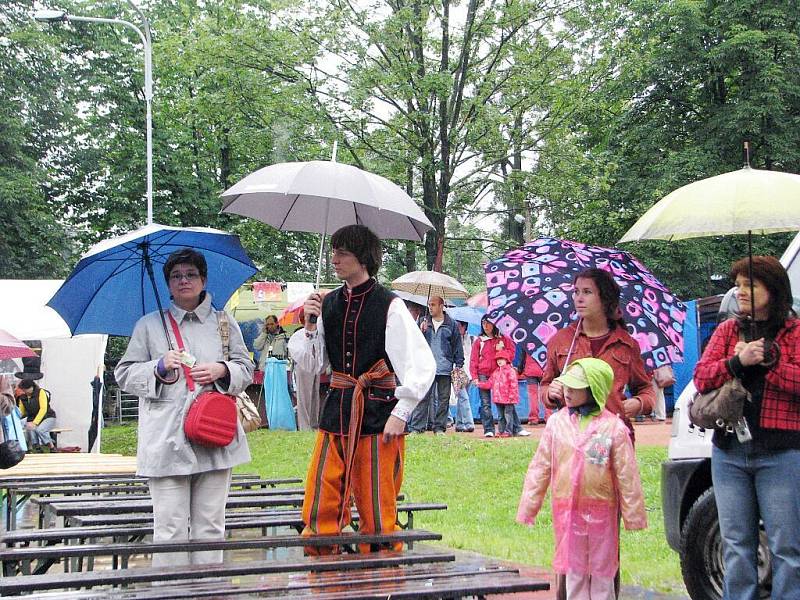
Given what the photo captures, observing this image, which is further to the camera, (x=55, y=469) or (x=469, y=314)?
(x=469, y=314)

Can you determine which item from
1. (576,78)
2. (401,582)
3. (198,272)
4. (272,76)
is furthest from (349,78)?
(401,582)

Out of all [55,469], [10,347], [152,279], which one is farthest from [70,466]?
[152,279]

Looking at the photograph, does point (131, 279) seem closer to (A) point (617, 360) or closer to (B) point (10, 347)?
(B) point (10, 347)

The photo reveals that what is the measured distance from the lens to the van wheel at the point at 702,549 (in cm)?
578

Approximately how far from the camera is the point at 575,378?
527 centimetres

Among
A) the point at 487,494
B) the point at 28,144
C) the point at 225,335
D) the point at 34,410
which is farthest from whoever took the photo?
the point at 28,144

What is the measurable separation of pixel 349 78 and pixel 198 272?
1733 centimetres

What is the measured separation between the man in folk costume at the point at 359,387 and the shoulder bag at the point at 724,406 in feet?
4.18

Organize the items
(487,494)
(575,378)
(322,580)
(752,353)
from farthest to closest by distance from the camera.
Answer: (487,494)
(575,378)
(752,353)
(322,580)

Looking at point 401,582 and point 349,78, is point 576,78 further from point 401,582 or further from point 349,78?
point 401,582

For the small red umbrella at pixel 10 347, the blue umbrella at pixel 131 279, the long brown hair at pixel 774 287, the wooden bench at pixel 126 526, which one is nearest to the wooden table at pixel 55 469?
the small red umbrella at pixel 10 347

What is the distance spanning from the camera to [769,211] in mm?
5180

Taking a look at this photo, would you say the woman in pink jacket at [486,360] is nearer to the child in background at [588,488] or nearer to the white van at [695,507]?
the white van at [695,507]

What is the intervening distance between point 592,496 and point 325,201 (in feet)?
9.61
